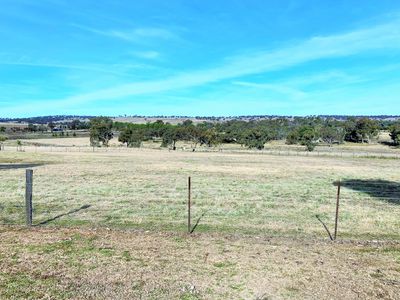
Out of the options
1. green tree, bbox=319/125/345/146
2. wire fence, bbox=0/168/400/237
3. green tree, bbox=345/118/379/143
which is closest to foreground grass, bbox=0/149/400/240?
wire fence, bbox=0/168/400/237

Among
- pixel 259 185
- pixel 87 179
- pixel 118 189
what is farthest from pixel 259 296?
pixel 87 179

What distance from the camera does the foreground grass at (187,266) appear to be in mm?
8172

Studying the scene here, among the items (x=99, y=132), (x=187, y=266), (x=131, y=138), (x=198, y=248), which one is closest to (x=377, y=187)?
(x=198, y=248)

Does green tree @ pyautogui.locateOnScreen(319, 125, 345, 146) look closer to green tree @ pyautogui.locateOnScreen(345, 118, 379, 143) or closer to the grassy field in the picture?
green tree @ pyautogui.locateOnScreen(345, 118, 379, 143)

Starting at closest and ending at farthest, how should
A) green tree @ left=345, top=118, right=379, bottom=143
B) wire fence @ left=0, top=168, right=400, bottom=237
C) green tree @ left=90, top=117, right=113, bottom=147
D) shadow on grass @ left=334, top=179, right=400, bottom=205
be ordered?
wire fence @ left=0, top=168, right=400, bottom=237
shadow on grass @ left=334, top=179, right=400, bottom=205
green tree @ left=90, top=117, right=113, bottom=147
green tree @ left=345, top=118, right=379, bottom=143

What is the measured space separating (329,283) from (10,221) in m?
11.0

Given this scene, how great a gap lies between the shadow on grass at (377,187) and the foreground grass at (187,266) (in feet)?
40.4

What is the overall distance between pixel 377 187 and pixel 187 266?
22.0 meters

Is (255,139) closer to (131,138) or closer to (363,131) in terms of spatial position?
(131,138)

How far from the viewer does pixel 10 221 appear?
14.0 metres

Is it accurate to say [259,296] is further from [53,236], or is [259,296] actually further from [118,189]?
[118,189]

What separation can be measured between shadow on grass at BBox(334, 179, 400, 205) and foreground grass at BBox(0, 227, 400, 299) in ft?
40.4

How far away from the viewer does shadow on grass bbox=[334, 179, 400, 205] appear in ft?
77.3

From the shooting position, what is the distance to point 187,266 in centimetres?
959
